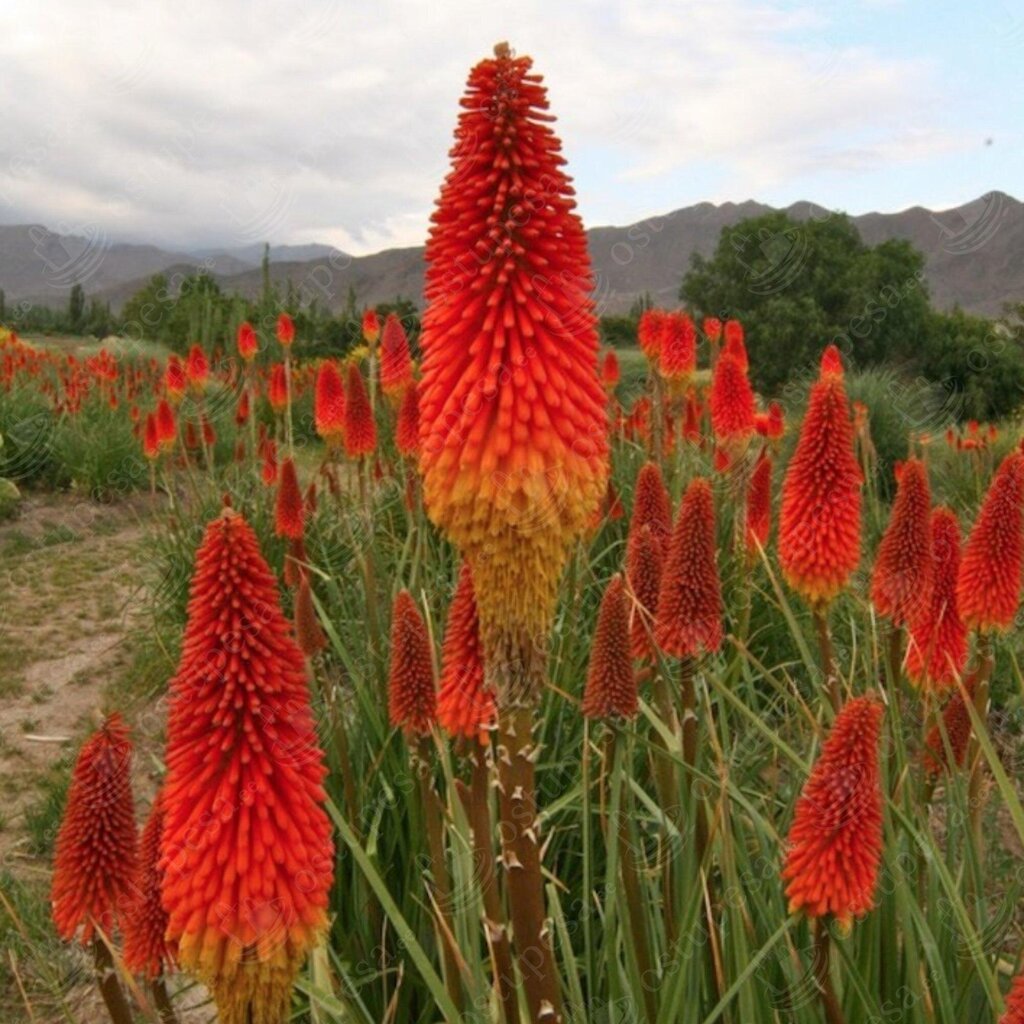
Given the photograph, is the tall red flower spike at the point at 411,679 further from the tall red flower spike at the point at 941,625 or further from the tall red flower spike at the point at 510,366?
the tall red flower spike at the point at 941,625

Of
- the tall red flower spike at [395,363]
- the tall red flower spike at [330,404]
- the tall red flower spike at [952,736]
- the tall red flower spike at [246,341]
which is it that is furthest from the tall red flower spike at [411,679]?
the tall red flower spike at [246,341]

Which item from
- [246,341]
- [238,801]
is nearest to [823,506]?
[238,801]

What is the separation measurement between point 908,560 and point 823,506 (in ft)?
1.28

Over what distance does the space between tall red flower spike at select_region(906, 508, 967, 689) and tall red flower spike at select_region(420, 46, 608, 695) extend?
189 centimetres

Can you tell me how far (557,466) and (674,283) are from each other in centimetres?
3873

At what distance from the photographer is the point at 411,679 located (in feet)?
9.07

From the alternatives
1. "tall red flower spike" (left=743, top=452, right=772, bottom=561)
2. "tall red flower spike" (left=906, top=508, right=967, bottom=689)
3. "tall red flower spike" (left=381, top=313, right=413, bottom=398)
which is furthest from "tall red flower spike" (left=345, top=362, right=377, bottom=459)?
"tall red flower spike" (left=906, top=508, right=967, bottom=689)

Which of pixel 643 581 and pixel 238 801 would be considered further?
pixel 643 581

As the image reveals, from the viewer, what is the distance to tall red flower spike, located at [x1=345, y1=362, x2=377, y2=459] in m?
5.38

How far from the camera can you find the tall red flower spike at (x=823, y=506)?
307cm

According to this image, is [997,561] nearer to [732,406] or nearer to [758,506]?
[758,506]

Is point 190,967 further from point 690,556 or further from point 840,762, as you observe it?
point 690,556

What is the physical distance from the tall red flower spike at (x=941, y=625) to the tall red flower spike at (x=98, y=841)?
234 centimetres

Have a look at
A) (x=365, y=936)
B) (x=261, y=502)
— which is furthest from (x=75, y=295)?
(x=365, y=936)
